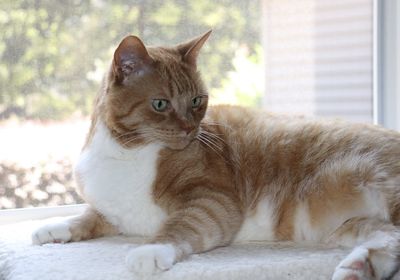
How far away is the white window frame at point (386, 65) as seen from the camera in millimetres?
2713

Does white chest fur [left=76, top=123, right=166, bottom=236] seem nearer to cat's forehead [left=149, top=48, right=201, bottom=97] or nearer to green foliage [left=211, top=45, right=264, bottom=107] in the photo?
cat's forehead [left=149, top=48, right=201, bottom=97]

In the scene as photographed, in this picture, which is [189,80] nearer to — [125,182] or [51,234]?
[125,182]

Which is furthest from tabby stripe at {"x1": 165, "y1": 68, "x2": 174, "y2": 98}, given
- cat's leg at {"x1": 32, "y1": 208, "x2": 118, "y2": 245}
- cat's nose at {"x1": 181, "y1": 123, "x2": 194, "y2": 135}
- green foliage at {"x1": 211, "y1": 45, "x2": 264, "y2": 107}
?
green foliage at {"x1": 211, "y1": 45, "x2": 264, "y2": 107}

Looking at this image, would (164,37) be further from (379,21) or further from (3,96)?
(379,21)

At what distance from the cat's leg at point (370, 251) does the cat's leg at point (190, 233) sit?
34cm

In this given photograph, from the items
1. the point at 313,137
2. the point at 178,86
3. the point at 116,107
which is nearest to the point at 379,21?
the point at 313,137

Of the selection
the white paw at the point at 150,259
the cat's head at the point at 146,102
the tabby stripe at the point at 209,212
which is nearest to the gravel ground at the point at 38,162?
the cat's head at the point at 146,102

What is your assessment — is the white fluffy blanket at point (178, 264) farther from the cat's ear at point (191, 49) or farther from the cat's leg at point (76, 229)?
the cat's ear at point (191, 49)

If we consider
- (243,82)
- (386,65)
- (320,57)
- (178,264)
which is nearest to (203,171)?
(178,264)

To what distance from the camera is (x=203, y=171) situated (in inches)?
72.6

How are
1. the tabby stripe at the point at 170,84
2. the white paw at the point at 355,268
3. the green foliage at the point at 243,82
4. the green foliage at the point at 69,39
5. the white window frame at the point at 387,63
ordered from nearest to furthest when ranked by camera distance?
the white paw at the point at 355,268 < the tabby stripe at the point at 170,84 < the green foliage at the point at 69,39 < the green foliage at the point at 243,82 < the white window frame at the point at 387,63

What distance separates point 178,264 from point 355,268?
1.44 feet

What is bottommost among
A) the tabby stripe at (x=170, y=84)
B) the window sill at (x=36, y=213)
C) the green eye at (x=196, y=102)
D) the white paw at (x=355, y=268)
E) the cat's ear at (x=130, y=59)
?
the window sill at (x=36, y=213)

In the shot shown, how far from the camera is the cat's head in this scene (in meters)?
1.78
